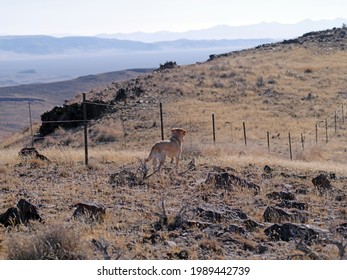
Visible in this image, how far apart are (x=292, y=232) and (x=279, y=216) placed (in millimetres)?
1029

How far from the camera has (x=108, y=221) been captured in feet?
31.9

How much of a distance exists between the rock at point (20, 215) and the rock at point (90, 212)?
616 mm

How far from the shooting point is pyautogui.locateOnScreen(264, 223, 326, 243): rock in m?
8.86

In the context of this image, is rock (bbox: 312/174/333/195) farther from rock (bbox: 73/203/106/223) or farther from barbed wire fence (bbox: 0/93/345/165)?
barbed wire fence (bbox: 0/93/345/165)

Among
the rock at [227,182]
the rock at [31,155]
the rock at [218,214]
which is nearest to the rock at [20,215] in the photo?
the rock at [218,214]

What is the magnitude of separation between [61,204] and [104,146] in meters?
17.7

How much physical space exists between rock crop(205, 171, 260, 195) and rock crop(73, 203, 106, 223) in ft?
10.8

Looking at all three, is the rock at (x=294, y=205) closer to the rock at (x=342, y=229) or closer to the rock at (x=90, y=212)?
the rock at (x=342, y=229)

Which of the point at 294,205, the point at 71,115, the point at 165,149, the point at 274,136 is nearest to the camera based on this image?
the point at 294,205

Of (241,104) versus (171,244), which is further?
(241,104)

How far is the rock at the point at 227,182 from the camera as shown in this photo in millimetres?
12479

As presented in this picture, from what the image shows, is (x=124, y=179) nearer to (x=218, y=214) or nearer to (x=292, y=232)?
(x=218, y=214)

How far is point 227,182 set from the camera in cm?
1260

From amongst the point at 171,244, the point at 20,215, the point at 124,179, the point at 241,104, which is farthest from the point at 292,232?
the point at 241,104
